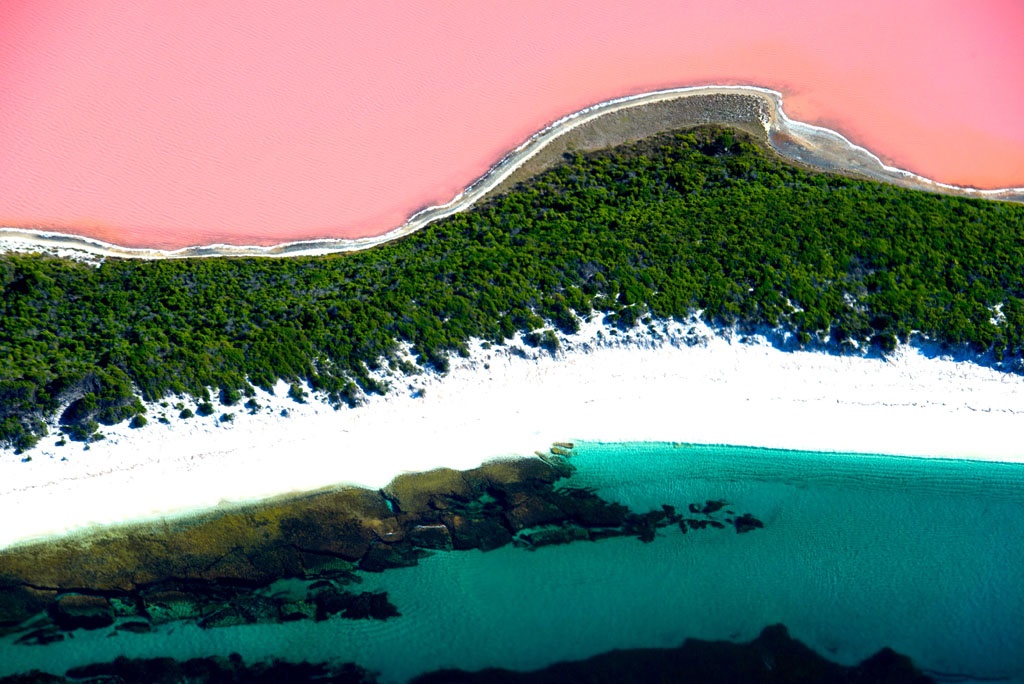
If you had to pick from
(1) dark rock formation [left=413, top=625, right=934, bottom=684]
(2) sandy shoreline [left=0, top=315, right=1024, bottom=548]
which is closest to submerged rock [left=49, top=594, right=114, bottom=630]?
(2) sandy shoreline [left=0, top=315, right=1024, bottom=548]

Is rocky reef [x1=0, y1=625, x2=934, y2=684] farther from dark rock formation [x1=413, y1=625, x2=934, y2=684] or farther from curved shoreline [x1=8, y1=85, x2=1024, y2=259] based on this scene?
curved shoreline [x1=8, y1=85, x2=1024, y2=259]

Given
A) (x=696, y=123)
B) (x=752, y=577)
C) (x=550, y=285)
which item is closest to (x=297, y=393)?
(x=550, y=285)

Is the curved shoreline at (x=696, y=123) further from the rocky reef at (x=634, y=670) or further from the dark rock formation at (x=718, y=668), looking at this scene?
the dark rock formation at (x=718, y=668)

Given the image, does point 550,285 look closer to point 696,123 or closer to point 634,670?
point 696,123

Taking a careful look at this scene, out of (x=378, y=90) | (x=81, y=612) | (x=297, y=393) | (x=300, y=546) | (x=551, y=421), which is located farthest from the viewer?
(x=378, y=90)

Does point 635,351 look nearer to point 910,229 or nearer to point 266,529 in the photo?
point 910,229

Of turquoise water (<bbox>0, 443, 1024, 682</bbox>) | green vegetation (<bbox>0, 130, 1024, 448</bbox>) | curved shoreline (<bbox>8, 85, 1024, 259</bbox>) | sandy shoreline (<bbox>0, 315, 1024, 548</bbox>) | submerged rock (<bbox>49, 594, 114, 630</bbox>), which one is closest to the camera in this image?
submerged rock (<bbox>49, 594, 114, 630</bbox>)

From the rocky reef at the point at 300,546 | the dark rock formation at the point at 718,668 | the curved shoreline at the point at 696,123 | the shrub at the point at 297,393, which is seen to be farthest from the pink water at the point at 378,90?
the dark rock formation at the point at 718,668
